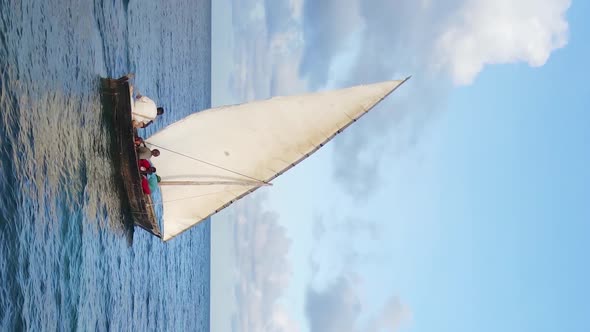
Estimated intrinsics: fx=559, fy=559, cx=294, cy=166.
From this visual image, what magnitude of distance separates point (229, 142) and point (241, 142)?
46 centimetres

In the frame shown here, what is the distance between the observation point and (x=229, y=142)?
64.0 feet

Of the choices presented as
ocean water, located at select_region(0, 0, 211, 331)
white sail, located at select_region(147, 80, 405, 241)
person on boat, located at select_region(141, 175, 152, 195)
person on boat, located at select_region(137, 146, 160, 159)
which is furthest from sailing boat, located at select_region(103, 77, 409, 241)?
ocean water, located at select_region(0, 0, 211, 331)

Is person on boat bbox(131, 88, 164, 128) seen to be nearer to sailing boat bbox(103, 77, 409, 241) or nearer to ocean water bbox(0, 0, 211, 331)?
sailing boat bbox(103, 77, 409, 241)

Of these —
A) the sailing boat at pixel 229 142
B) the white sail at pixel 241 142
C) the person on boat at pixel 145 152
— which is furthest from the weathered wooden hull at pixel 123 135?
the white sail at pixel 241 142

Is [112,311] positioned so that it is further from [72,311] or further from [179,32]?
[179,32]

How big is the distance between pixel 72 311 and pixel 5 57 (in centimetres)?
685

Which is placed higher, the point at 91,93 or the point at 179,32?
the point at 179,32

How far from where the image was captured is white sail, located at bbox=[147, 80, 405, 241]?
58.2 ft

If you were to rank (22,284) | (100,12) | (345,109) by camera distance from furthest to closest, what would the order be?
(100,12), (345,109), (22,284)

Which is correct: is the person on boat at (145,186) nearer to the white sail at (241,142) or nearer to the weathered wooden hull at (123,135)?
the weathered wooden hull at (123,135)

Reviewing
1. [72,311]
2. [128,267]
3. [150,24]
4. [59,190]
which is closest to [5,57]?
[59,190]

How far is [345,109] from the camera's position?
17500mm

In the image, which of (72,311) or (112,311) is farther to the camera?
(112,311)

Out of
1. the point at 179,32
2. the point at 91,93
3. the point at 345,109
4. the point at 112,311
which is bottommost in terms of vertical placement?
the point at 112,311
